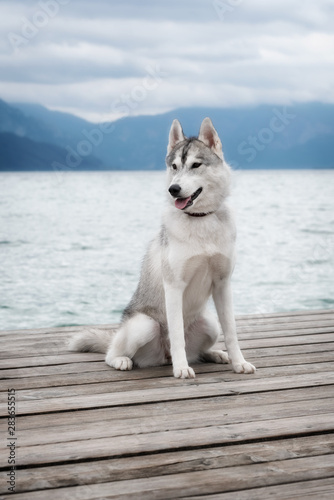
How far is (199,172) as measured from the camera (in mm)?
3166

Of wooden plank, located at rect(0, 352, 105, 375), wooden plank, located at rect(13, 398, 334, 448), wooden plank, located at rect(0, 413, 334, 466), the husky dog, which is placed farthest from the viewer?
wooden plank, located at rect(0, 352, 105, 375)

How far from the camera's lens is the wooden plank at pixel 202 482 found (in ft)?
6.26

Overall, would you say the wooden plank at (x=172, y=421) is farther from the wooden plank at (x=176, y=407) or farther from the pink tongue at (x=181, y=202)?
the pink tongue at (x=181, y=202)

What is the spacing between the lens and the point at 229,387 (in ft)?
9.88

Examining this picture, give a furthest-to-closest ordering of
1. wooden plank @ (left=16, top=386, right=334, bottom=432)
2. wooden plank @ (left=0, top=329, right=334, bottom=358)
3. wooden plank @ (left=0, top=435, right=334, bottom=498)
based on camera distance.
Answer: wooden plank @ (left=0, top=329, right=334, bottom=358) < wooden plank @ (left=16, top=386, right=334, bottom=432) < wooden plank @ (left=0, top=435, right=334, bottom=498)

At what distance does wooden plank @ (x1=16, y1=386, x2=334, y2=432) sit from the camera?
8.40 feet

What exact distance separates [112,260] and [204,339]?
27.6ft

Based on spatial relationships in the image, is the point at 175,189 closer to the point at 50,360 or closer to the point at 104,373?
the point at 104,373

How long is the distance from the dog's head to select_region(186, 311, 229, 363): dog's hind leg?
68 centimetres

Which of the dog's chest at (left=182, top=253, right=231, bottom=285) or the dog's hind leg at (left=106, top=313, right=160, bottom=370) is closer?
the dog's chest at (left=182, top=253, right=231, bottom=285)

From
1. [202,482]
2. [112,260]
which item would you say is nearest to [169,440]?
[202,482]

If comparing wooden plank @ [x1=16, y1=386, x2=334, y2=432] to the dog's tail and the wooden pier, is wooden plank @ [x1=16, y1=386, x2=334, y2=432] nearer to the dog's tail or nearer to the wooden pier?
the wooden pier

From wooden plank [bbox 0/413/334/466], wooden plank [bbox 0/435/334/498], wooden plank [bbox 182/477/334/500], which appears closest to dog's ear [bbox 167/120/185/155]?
wooden plank [bbox 0/413/334/466]

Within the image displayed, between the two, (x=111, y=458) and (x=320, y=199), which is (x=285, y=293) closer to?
(x=111, y=458)
